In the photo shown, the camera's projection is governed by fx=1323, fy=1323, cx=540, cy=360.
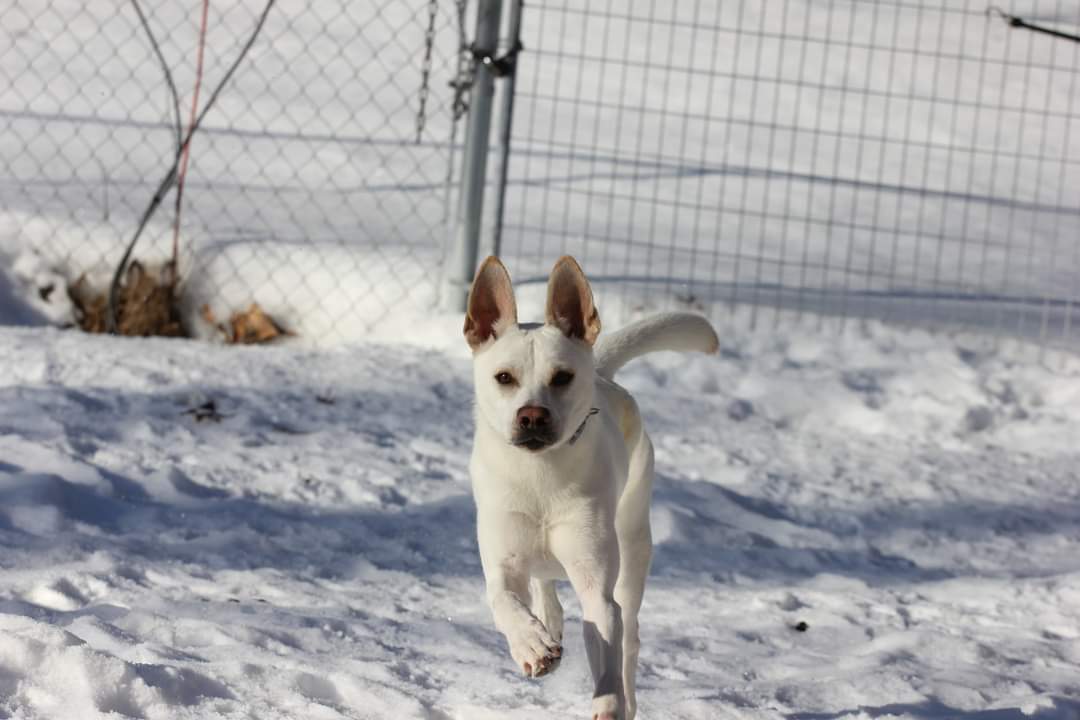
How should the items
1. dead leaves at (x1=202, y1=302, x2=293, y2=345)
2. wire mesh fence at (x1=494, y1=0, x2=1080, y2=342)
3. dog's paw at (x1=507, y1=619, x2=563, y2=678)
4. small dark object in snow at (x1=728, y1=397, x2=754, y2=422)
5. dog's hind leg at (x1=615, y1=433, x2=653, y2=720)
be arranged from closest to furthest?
1. dog's paw at (x1=507, y1=619, x2=563, y2=678)
2. dog's hind leg at (x1=615, y1=433, x2=653, y2=720)
3. small dark object in snow at (x1=728, y1=397, x2=754, y2=422)
4. dead leaves at (x1=202, y1=302, x2=293, y2=345)
5. wire mesh fence at (x1=494, y1=0, x2=1080, y2=342)

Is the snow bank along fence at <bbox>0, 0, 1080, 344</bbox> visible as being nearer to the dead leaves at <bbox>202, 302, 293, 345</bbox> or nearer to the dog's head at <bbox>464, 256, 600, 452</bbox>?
the dead leaves at <bbox>202, 302, 293, 345</bbox>

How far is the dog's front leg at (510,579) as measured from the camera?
2533 mm

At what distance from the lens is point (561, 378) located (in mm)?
2701

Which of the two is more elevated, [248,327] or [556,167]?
[556,167]

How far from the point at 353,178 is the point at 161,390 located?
9.55 ft

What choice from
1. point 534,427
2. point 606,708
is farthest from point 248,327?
point 606,708

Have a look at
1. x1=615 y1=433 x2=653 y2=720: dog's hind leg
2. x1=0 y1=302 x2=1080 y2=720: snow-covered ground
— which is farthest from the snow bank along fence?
x1=615 y1=433 x2=653 y2=720: dog's hind leg

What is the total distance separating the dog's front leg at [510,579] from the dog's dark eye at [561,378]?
0.31m

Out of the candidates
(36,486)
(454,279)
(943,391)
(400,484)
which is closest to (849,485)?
(943,391)

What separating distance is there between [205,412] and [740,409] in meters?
2.35

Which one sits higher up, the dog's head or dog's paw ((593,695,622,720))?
the dog's head

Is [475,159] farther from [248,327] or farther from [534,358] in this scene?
[534,358]

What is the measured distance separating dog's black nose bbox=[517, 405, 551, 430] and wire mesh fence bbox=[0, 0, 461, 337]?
3990 millimetres

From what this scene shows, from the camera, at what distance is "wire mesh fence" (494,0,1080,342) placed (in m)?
7.20
